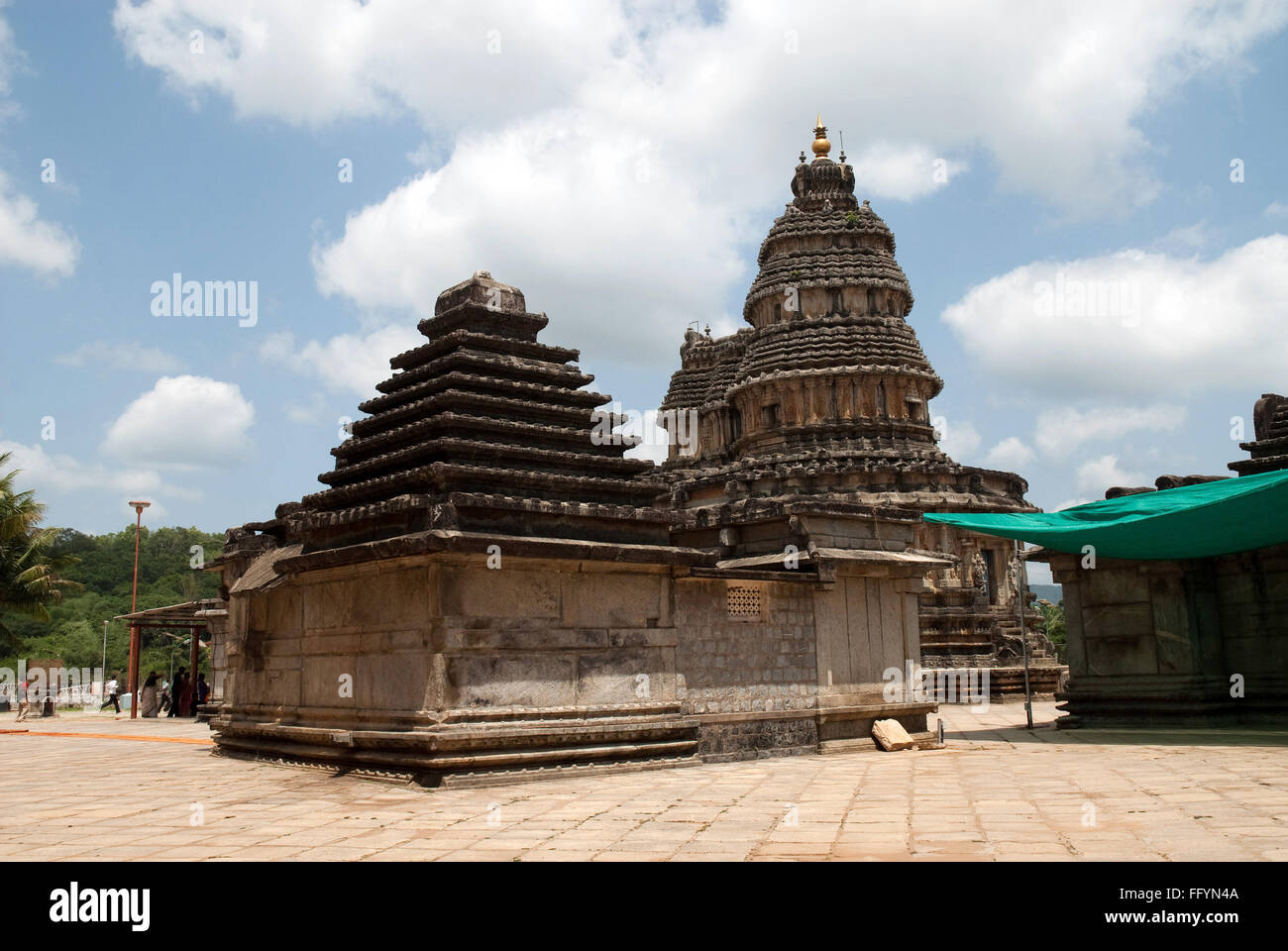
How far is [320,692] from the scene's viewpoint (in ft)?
43.6

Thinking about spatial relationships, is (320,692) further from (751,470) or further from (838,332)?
(838,332)

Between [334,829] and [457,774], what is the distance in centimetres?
268

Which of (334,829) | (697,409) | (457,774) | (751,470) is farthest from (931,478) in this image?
(334,829)

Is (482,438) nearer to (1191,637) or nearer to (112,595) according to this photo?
(1191,637)

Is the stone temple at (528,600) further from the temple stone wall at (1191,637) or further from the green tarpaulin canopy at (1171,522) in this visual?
the temple stone wall at (1191,637)

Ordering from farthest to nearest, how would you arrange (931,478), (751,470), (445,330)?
(751,470) < (931,478) < (445,330)

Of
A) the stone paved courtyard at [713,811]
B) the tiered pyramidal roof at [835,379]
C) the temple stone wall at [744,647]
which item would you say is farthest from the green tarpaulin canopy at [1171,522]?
the tiered pyramidal roof at [835,379]

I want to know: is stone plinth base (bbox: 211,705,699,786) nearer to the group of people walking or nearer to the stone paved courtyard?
the stone paved courtyard

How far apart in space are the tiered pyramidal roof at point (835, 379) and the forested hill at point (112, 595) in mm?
24423

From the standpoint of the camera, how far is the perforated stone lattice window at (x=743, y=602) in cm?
1395

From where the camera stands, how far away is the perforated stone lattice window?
13945 millimetres

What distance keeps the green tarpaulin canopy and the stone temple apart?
1534 millimetres

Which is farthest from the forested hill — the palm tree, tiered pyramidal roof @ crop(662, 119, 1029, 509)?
tiered pyramidal roof @ crop(662, 119, 1029, 509)

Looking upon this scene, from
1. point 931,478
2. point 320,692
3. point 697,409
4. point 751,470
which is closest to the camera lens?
point 320,692
